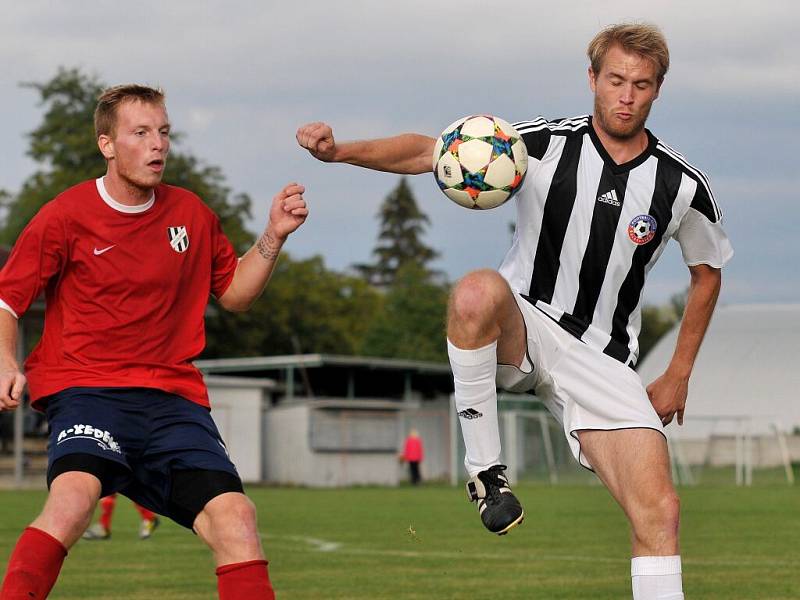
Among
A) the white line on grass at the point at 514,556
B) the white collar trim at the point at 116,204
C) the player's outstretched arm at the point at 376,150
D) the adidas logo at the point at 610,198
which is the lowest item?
the white line on grass at the point at 514,556

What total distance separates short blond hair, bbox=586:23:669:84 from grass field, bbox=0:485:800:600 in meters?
2.55

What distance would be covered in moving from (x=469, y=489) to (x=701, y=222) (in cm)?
162

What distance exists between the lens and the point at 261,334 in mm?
62312

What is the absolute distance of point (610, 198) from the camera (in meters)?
6.28

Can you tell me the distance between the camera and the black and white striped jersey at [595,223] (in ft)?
20.6

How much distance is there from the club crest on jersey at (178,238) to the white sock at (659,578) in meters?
2.34

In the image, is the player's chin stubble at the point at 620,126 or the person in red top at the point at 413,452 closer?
the player's chin stubble at the point at 620,126

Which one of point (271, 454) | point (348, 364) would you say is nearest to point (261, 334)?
point (348, 364)

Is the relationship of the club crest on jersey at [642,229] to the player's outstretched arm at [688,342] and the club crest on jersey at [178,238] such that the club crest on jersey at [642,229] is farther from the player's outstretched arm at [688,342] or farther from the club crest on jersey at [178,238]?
the club crest on jersey at [178,238]

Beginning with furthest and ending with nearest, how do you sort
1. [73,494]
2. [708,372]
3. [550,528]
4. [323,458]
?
[708,372] → [323,458] → [550,528] → [73,494]

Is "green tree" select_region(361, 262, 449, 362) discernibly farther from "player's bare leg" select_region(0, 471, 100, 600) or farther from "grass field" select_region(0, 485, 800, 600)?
"player's bare leg" select_region(0, 471, 100, 600)

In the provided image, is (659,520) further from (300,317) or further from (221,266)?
(300,317)

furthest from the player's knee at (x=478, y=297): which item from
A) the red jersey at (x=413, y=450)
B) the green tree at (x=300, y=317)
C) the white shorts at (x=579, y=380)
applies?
the green tree at (x=300, y=317)

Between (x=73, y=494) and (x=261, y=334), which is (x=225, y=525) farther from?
(x=261, y=334)
